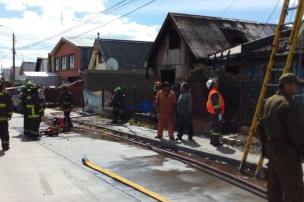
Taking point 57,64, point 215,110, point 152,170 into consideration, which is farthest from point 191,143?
point 57,64

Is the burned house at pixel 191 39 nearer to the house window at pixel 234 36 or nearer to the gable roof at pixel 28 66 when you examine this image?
the house window at pixel 234 36

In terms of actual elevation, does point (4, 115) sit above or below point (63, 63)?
below

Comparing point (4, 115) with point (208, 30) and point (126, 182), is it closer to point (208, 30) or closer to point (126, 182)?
point (126, 182)

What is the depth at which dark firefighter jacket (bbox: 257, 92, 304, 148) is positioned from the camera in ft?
13.4

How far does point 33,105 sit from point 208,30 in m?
10.5

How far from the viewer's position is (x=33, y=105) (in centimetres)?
1156

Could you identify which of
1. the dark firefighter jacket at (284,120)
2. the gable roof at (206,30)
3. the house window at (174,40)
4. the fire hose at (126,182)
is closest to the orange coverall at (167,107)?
the fire hose at (126,182)

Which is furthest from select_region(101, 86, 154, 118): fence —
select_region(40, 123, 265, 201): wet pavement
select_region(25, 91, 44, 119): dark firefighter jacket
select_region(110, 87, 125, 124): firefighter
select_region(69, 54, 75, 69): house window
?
select_region(69, 54, 75, 69): house window

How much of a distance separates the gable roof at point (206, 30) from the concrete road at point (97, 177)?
8.75 meters

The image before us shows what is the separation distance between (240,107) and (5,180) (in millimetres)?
6388

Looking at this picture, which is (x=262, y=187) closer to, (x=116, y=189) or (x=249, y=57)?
(x=116, y=189)

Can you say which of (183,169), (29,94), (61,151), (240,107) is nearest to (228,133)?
(240,107)

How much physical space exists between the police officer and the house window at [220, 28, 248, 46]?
10676 mm

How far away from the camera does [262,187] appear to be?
5.91 m
